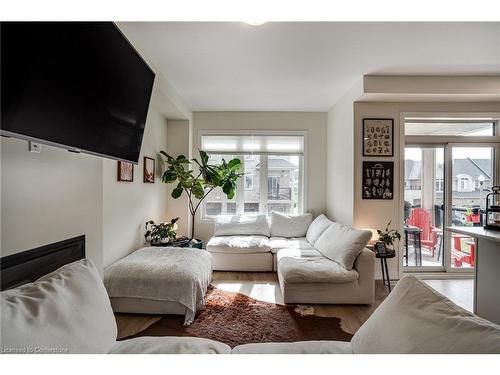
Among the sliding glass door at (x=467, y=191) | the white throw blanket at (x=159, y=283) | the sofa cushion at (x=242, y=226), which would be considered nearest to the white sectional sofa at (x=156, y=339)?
the white throw blanket at (x=159, y=283)

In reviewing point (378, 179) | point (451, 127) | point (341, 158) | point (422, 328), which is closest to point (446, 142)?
point (451, 127)

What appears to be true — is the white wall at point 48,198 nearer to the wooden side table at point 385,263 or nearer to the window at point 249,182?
the window at point 249,182

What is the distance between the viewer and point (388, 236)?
3018 mm

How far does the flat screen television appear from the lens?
93 centimetres

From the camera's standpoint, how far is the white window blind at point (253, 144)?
4504 millimetres

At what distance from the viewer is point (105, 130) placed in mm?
1519

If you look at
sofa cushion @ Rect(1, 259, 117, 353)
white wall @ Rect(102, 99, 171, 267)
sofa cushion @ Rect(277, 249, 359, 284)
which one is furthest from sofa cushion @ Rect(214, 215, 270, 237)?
sofa cushion @ Rect(1, 259, 117, 353)

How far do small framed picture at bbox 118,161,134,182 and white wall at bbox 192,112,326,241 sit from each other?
5.96 feet

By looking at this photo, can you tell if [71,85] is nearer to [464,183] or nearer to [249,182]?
[249,182]

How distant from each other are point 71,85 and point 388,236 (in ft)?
11.0

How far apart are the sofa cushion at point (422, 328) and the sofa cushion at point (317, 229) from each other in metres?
2.44

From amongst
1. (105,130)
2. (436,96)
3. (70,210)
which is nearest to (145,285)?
(70,210)

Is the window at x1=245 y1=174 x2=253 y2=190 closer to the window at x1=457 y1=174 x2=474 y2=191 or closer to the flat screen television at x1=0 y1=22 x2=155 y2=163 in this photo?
the flat screen television at x1=0 y1=22 x2=155 y2=163
